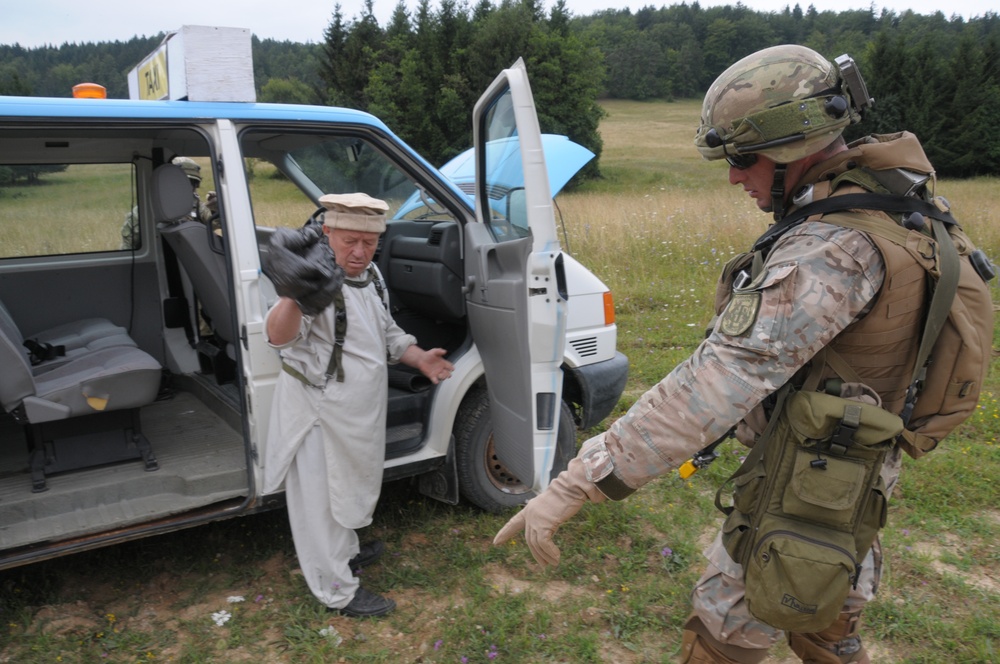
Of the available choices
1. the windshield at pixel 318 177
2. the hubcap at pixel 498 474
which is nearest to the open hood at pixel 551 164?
the windshield at pixel 318 177

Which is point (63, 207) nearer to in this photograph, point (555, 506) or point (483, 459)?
point (483, 459)

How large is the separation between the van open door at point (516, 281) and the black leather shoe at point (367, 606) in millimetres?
809

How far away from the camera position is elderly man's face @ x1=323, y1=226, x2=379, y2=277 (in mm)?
3018

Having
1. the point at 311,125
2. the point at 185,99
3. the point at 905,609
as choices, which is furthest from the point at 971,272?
the point at 185,99

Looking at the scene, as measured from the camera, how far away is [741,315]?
172 centimetres

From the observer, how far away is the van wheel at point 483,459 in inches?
151

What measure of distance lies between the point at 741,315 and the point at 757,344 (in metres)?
0.08

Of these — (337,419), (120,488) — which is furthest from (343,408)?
(120,488)

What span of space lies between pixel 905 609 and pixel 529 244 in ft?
7.19

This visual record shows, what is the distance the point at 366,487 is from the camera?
3.19 meters

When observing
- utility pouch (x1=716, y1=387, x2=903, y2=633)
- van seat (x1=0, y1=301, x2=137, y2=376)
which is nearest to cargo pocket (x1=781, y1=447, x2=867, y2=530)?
utility pouch (x1=716, y1=387, x2=903, y2=633)

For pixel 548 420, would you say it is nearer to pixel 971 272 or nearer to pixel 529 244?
pixel 529 244

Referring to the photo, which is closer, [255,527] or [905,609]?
[905,609]

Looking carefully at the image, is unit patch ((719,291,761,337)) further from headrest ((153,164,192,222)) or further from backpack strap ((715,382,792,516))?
headrest ((153,164,192,222))
